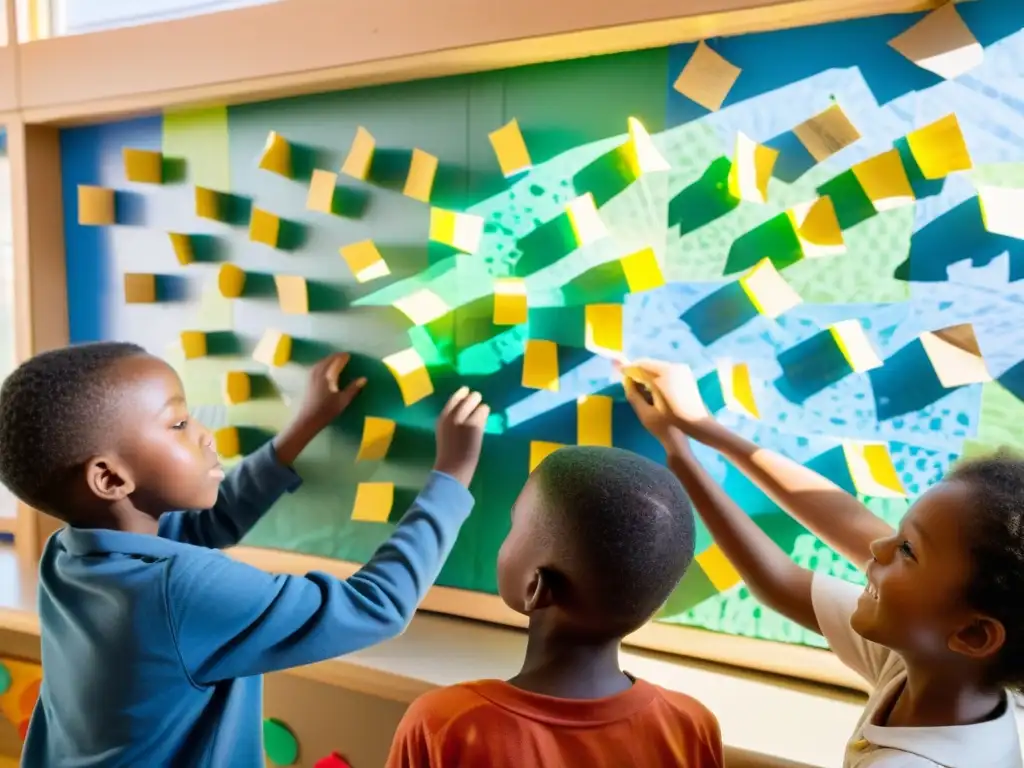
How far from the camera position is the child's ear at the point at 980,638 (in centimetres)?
58

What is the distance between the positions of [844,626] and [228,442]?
37.8 inches

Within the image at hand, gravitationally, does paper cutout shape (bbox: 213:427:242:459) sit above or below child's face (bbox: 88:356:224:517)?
below

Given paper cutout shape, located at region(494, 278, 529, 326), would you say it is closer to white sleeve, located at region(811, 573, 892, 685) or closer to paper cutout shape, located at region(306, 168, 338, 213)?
paper cutout shape, located at region(306, 168, 338, 213)

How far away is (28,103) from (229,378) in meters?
0.61

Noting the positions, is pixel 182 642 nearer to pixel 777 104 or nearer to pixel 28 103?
pixel 777 104

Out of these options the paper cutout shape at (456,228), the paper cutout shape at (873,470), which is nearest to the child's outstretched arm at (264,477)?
the paper cutout shape at (456,228)

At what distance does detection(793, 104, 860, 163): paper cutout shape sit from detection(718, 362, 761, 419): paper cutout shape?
26cm

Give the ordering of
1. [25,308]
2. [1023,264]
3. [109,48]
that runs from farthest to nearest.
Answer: [25,308] → [109,48] → [1023,264]

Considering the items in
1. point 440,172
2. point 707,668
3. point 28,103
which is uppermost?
point 28,103

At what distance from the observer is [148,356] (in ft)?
2.78

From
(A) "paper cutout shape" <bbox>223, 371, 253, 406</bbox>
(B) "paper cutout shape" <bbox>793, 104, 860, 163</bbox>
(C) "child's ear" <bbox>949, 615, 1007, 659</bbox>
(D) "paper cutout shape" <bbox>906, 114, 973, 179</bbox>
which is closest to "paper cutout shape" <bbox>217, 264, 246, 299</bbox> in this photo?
(A) "paper cutout shape" <bbox>223, 371, 253, 406</bbox>

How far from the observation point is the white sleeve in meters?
0.77

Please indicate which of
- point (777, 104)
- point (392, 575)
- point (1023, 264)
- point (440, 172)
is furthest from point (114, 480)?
point (1023, 264)

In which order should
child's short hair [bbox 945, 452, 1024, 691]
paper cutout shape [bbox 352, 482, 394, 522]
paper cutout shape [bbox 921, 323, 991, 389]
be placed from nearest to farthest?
child's short hair [bbox 945, 452, 1024, 691] → paper cutout shape [bbox 921, 323, 991, 389] → paper cutout shape [bbox 352, 482, 394, 522]
